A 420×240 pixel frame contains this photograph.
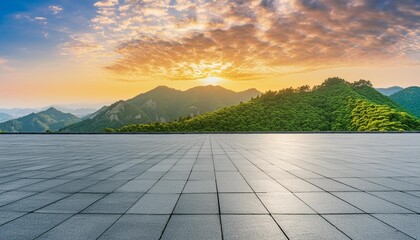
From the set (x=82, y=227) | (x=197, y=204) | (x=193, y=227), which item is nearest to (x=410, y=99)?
(x=197, y=204)

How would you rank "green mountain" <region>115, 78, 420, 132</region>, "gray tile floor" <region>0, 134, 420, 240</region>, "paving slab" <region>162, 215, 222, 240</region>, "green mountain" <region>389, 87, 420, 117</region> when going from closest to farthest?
"paving slab" <region>162, 215, 222, 240</region> → "gray tile floor" <region>0, 134, 420, 240</region> → "green mountain" <region>115, 78, 420, 132</region> → "green mountain" <region>389, 87, 420, 117</region>

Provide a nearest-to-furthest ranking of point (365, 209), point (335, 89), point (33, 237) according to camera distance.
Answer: point (33, 237), point (365, 209), point (335, 89)

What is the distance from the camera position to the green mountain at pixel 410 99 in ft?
374

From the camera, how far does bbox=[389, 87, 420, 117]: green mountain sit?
114m

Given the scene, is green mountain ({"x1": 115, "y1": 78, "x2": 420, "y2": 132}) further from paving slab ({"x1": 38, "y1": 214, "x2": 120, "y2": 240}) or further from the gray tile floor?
paving slab ({"x1": 38, "y1": 214, "x2": 120, "y2": 240})

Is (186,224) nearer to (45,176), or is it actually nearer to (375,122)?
(45,176)

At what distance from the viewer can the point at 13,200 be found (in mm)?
5473

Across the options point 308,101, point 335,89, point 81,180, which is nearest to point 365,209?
point 81,180

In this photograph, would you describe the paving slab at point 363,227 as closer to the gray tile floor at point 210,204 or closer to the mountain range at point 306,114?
the gray tile floor at point 210,204

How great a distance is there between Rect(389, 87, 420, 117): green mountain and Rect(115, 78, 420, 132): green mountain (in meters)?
32.7

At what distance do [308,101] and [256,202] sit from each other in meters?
85.4

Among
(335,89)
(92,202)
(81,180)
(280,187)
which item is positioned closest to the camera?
(92,202)

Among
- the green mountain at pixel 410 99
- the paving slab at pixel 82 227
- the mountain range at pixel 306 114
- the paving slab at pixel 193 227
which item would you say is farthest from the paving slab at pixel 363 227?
the green mountain at pixel 410 99

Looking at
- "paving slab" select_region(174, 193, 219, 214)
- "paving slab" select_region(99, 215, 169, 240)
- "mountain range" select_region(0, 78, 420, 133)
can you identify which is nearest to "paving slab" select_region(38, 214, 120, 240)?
"paving slab" select_region(99, 215, 169, 240)
